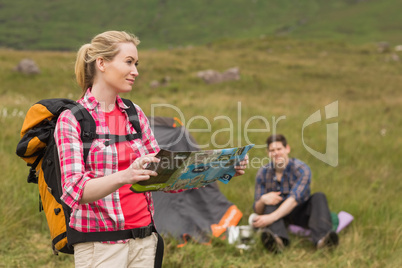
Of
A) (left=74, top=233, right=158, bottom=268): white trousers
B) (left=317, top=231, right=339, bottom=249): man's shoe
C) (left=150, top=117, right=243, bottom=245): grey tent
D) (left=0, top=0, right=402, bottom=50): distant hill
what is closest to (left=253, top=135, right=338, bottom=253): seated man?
(left=317, top=231, right=339, bottom=249): man's shoe

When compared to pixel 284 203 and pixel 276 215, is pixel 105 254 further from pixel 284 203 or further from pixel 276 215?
pixel 284 203

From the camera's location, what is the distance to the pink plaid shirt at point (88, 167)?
209 centimetres

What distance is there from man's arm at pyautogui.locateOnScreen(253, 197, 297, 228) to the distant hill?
9907cm

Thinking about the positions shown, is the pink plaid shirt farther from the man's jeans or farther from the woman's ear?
the man's jeans

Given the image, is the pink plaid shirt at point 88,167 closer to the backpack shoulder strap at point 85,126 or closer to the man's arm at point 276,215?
the backpack shoulder strap at point 85,126

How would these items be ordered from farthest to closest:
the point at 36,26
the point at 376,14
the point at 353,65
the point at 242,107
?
the point at 36,26 → the point at 376,14 → the point at 353,65 → the point at 242,107

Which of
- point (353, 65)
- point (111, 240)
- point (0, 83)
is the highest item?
point (353, 65)

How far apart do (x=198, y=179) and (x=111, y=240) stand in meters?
0.64

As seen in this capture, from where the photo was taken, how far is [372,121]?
1202 centimetres

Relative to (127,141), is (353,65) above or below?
above

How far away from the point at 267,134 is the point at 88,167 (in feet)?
25.6

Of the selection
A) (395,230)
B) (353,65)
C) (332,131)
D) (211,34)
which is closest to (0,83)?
(332,131)

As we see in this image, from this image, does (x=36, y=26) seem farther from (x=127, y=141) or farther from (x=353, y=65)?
(x=127, y=141)

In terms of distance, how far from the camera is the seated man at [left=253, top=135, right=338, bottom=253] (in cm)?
501
